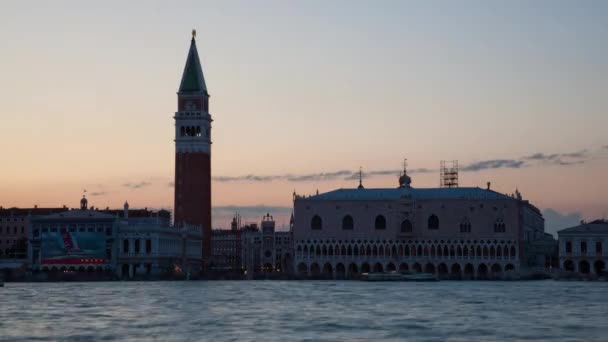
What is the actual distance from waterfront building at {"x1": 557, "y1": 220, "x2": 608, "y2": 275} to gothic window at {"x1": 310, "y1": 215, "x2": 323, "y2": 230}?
99.4 ft

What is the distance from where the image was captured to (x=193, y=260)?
168375mm

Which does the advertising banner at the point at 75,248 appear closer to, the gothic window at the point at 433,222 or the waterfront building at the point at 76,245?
the waterfront building at the point at 76,245

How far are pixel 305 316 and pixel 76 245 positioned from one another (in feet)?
286

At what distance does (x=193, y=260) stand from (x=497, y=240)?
131ft

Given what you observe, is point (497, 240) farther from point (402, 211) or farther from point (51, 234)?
point (51, 234)

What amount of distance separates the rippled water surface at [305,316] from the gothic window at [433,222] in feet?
195

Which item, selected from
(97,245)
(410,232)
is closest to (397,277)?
(410,232)

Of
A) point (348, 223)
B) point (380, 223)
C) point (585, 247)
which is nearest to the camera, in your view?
point (585, 247)

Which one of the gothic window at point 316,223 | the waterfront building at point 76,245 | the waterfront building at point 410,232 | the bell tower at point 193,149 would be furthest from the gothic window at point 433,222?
the waterfront building at point 76,245

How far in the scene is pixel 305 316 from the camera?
72938 mm

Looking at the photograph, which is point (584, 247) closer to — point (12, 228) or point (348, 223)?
point (348, 223)

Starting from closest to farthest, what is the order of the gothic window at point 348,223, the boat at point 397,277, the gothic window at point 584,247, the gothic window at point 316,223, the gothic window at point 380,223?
the boat at point 397,277, the gothic window at point 584,247, the gothic window at point 380,223, the gothic window at point 348,223, the gothic window at point 316,223

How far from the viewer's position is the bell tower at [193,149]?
6393 inches

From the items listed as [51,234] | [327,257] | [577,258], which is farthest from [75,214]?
[577,258]
